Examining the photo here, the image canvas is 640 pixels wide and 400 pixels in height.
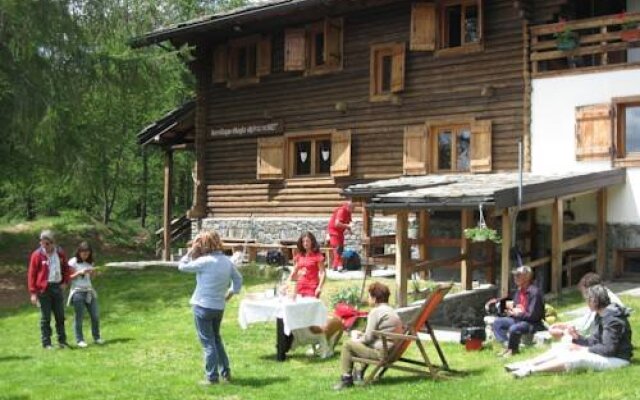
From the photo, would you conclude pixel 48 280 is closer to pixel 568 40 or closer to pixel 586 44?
pixel 568 40

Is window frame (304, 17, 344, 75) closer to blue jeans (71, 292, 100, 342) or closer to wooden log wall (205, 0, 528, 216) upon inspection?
wooden log wall (205, 0, 528, 216)

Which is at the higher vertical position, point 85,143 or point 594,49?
point 594,49

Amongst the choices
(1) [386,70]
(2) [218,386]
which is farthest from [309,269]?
(1) [386,70]

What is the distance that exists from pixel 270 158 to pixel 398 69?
4.37 m

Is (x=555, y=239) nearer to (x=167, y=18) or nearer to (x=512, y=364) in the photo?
(x=512, y=364)

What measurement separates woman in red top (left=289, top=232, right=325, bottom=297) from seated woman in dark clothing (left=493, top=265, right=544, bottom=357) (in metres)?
2.19

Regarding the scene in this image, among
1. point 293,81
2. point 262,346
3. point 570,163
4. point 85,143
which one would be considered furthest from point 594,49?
point 85,143

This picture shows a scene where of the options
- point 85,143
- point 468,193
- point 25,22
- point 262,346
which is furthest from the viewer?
point 85,143

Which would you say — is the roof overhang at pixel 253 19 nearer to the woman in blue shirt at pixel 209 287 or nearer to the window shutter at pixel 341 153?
the window shutter at pixel 341 153

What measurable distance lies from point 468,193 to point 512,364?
13.3 feet

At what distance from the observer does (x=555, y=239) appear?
13266 millimetres

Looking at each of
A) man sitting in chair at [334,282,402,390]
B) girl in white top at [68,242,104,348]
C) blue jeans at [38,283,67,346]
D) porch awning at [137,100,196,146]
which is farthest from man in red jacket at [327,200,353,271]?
man sitting in chair at [334,282,402,390]

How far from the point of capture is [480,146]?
16.8m

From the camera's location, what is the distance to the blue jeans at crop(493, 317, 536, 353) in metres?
8.79
